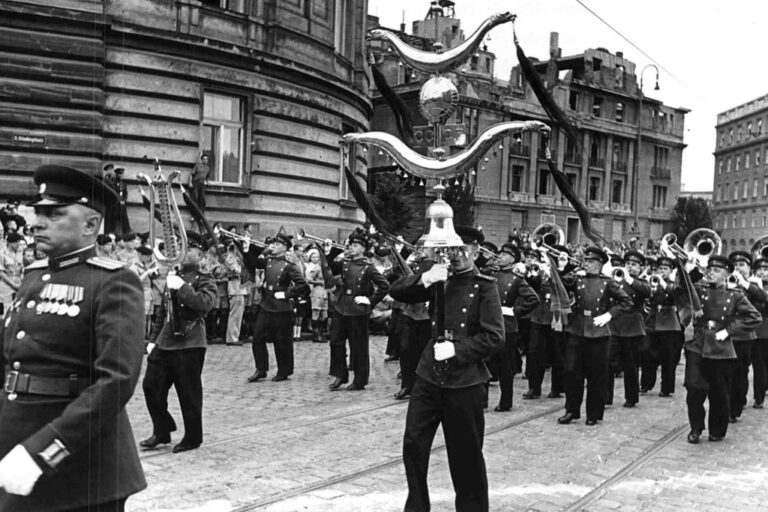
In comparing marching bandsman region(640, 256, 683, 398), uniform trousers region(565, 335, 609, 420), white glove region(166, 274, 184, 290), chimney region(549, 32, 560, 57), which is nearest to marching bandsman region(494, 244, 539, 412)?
uniform trousers region(565, 335, 609, 420)

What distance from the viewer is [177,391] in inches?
312

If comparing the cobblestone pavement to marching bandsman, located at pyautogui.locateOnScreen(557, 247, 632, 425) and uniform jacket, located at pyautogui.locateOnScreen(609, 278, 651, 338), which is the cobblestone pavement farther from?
uniform jacket, located at pyautogui.locateOnScreen(609, 278, 651, 338)

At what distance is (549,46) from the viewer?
215 feet

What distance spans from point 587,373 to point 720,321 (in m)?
1.79

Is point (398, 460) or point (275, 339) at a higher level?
point (275, 339)

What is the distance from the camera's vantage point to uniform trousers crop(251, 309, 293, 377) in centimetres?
1216

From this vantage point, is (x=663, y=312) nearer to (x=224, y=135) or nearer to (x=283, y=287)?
(x=283, y=287)

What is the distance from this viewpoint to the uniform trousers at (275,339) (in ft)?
39.9

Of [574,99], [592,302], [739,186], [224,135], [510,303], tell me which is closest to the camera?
[592,302]

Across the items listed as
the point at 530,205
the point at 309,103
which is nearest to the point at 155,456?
the point at 309,103

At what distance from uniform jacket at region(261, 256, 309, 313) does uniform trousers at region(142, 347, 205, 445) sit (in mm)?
4278

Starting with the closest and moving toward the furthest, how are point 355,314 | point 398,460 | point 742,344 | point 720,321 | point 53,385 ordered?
point 53,385 → point 398,460 → point 720,321 → point 742,344 → point 355,314

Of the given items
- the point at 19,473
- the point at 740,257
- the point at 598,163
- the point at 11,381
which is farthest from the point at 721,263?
the point at 598,163

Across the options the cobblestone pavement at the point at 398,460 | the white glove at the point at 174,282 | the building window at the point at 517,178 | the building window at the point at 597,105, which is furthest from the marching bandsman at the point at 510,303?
the building window at the point at 597,105
